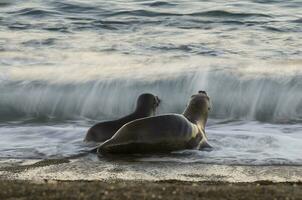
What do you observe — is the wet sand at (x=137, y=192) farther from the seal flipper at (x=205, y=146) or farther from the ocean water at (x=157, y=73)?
the seal flipper at (x=205, y=146)

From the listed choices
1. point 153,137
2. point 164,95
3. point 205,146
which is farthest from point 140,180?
point 164,95

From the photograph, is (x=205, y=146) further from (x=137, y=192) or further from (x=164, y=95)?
(x=164, y=95)

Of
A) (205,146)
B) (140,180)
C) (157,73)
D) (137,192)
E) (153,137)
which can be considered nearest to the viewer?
(137,192)

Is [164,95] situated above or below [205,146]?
below

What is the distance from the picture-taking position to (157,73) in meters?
9.72

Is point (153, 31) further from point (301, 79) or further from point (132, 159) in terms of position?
point (132, 159)

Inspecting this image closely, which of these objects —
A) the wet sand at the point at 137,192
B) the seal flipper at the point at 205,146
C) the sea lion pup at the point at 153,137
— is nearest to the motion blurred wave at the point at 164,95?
the seal flipper at the point at 205,146

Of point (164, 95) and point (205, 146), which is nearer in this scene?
point (205, 146)

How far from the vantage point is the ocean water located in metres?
6.92

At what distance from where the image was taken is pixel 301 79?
9.40 meters

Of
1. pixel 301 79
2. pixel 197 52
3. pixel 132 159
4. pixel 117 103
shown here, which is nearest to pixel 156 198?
pixel 132 159

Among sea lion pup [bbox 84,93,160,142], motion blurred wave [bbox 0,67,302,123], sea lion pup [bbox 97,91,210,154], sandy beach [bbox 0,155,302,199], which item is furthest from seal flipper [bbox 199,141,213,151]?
motion blurred wave [bbox 0,67,302,123]

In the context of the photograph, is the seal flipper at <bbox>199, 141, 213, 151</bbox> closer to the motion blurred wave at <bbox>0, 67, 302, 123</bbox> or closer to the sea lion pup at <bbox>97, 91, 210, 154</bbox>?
the sea lion pup at <bbox>97, 91, 210, 154</bbox>

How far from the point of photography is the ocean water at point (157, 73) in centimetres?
692
